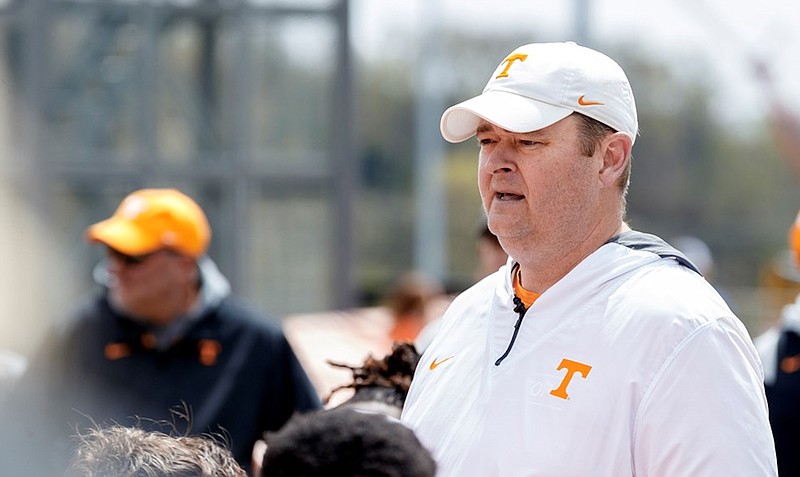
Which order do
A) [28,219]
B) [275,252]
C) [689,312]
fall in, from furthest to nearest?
[275,252] → [28,219] → [689,312]

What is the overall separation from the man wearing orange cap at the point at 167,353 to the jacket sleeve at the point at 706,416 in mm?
2091

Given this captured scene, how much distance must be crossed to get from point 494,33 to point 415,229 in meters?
7.14

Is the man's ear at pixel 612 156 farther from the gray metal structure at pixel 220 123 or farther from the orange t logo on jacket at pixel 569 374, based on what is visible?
the gray metal structure at pixel 220 123

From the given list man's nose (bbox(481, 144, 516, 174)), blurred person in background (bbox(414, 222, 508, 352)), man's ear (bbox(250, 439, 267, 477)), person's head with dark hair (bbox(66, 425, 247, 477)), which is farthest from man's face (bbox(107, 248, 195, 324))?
person's head with dark hair (bbox(66, 425, 247, 477))

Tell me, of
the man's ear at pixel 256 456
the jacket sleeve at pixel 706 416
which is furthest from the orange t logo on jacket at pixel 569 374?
the man's ear at pixel 256 456

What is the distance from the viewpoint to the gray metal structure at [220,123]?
7.50m

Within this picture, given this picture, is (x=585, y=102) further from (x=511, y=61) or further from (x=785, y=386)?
(x=785, y=386)

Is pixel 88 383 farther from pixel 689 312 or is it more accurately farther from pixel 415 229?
pixel 415 229

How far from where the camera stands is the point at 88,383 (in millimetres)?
4109

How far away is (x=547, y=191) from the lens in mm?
2213

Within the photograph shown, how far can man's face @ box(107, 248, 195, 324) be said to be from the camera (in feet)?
13.7

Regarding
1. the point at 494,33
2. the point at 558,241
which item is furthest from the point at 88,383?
the point at 494,33

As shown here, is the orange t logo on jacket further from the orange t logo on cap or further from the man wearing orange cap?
the man wearing orange cap

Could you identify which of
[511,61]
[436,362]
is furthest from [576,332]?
[511,61]
